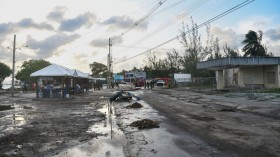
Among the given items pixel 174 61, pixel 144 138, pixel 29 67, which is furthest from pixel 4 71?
pixel 144 138

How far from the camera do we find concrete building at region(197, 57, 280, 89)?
1673 inches

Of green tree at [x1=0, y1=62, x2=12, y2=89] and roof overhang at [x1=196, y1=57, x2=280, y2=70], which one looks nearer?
roof overhang at [x1=196, y1=57, x2=280, y2=70]

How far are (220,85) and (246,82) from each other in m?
6.39

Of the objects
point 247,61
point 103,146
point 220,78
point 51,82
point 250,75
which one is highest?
point 247,61

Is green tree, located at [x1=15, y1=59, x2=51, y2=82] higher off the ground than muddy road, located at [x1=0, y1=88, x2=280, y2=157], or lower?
higher

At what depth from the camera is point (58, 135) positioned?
13172 millimetres

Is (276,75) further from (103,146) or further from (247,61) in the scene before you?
(103,146)

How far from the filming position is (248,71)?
158 feet

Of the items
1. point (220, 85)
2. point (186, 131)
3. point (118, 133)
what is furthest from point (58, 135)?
point (220, 85)

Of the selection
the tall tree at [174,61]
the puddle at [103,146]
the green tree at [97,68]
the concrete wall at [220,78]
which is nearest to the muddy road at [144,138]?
the puddle at [103,146]

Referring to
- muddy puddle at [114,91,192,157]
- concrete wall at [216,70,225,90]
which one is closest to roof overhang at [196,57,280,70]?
concrete wall at [216,70,225,90]

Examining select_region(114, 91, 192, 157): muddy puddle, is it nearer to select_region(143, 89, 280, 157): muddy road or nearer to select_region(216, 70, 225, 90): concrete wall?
select_region(143, 89, 280, 157): muddy road

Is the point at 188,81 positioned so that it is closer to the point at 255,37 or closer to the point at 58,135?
the point at 255,37

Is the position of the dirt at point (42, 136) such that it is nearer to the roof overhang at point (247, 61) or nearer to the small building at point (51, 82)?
the small building at point (51, 82)
